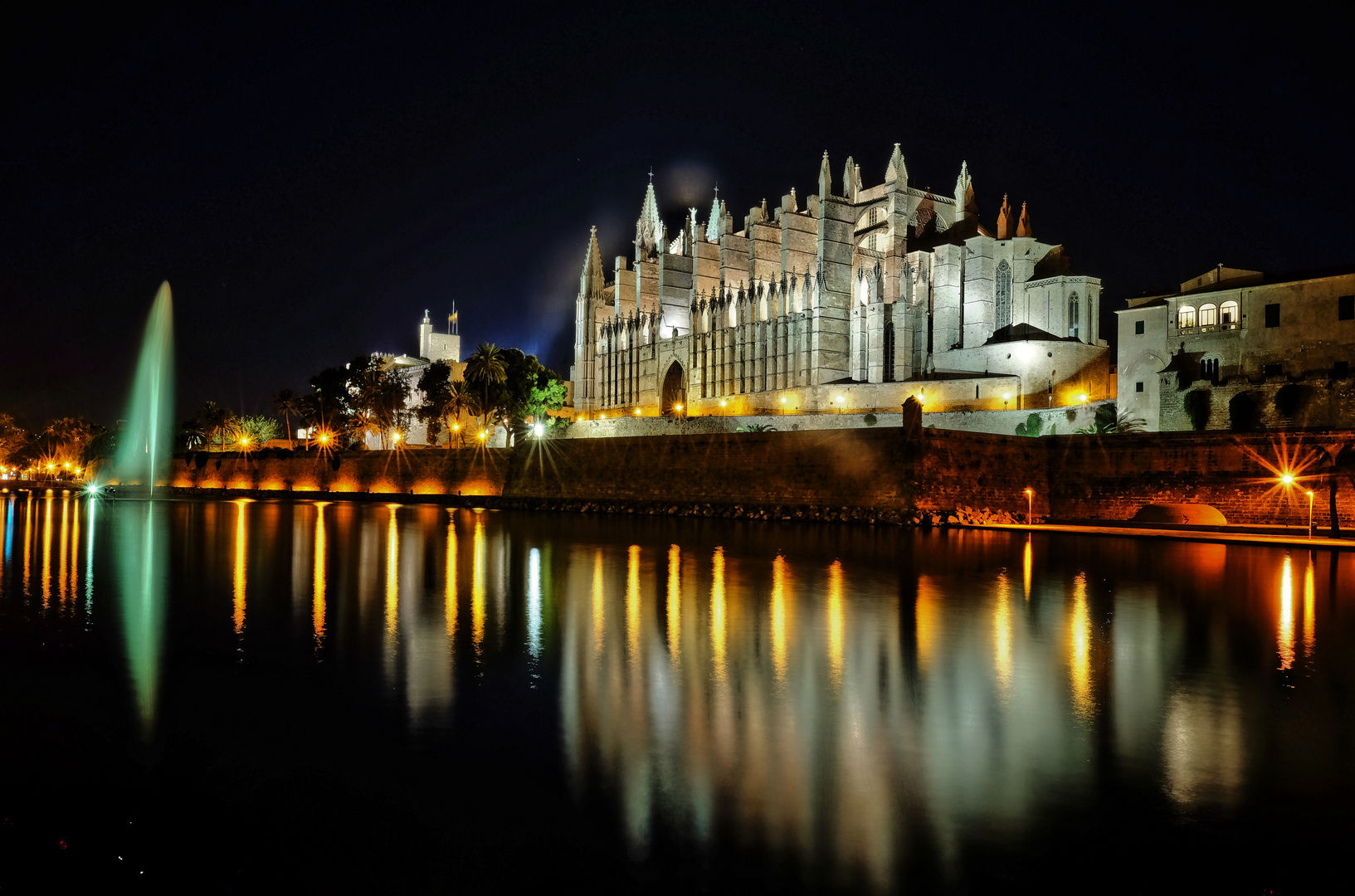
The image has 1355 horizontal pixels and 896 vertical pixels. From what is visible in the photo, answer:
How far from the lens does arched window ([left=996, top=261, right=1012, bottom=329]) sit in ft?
179

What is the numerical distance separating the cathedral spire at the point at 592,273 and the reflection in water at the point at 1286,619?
2622 inches

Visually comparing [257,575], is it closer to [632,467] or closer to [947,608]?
[947,608]

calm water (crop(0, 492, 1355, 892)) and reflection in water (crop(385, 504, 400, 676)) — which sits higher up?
reflection in water (crop(385, 504, 400, 676))

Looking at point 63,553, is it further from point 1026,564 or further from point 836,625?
point 1026,564

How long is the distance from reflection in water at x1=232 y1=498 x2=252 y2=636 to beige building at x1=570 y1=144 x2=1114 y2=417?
33148 millimetres

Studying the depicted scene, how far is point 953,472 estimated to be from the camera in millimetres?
35531

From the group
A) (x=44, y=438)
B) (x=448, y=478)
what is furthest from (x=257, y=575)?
(x=44, y=438)

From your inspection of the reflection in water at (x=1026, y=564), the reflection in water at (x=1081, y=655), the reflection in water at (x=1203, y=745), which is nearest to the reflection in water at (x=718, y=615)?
the reflection in water at (x=1081, y=655)

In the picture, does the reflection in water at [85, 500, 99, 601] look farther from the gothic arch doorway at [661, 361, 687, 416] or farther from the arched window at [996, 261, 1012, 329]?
the arched window at [996, 261, 1012, 329]

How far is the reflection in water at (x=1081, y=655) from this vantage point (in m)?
8.95

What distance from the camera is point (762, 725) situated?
26.0 ft

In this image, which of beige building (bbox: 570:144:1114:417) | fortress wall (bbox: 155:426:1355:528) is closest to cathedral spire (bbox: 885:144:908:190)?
beige building (bbox: 570:144:1114:417)

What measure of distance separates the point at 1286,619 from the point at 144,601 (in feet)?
55.2

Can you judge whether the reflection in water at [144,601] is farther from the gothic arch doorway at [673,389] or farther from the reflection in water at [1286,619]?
the gothic arch doorway at [673,389]
